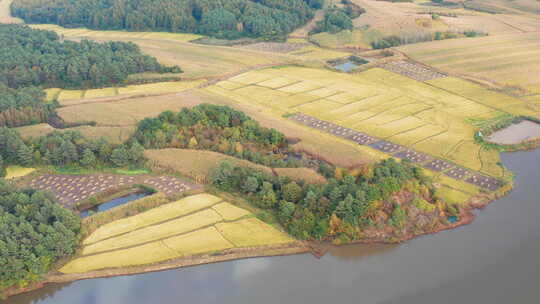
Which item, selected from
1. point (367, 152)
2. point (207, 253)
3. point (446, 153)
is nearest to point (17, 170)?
point (207, 253)

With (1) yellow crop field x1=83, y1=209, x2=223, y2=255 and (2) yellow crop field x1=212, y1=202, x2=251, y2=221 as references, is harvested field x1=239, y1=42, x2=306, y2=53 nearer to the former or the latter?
(2) yellow crop field x1=212, y1=202, x2=251, y2=221

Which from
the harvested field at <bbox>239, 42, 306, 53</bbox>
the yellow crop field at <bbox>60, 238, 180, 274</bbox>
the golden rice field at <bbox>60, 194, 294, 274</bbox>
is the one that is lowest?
the yellow crop field at <bbox>60, 238, 180, 274</bbox>

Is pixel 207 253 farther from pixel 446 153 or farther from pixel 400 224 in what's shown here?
pixel 446 153

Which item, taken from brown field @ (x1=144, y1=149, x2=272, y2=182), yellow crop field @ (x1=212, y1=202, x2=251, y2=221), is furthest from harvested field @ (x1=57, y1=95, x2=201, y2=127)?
yellow crop field @ (x1=212, y1=202, x2=251, y2=221)

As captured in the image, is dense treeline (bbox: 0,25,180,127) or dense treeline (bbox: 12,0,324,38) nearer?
dense treeline (bbox: 0,25,180,127)

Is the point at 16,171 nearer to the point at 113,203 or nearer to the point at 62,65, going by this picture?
the point at 113,203

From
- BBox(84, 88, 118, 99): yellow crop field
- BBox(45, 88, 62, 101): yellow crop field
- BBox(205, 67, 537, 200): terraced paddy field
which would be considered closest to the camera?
BBox(205, 67, 537, 200): terraced paddy field

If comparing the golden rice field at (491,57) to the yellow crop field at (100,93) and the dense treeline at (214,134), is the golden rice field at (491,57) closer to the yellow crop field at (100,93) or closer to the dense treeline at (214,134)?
the dense treeline at (214,134)
